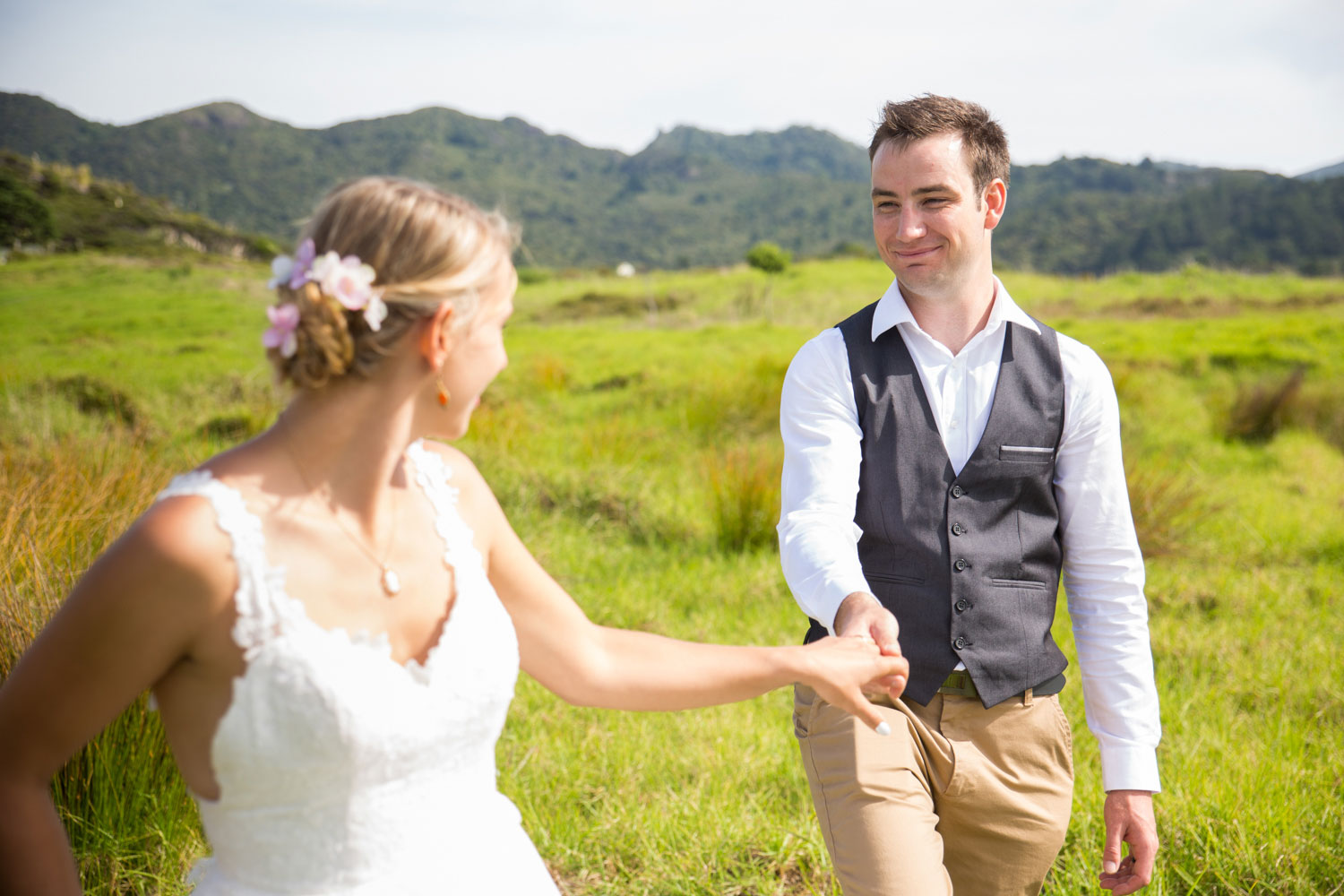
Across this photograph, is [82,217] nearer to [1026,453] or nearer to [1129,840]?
[1026,453]

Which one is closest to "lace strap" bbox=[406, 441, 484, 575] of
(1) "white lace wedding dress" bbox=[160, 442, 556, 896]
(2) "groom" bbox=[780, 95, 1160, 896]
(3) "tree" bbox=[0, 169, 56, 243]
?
(1) "white lace wedding dress" bbox=[160, 442, 556, 896]

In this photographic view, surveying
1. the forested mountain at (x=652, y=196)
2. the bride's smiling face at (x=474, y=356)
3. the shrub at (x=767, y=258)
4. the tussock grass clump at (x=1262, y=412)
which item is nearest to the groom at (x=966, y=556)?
the bride's smiling face at (x=474, y=356)

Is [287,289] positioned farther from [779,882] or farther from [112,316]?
[112,316]

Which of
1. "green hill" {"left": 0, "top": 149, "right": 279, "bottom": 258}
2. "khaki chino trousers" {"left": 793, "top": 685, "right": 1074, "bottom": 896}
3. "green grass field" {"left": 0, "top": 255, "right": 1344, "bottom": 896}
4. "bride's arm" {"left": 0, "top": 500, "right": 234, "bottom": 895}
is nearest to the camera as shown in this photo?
"bride's arm" {"left": 0, "top": 500, "right": 234, "bottom": 895}

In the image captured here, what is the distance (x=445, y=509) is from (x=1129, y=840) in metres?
2.06

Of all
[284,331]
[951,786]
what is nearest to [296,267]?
[284,331]

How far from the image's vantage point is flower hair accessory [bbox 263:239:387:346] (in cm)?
139

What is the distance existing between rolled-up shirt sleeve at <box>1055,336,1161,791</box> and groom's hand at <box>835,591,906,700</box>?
0.74m

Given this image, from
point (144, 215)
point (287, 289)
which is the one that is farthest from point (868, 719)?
point (144, 215)

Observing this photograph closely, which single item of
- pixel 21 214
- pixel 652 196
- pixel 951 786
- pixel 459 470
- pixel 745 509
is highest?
pixel 652 196

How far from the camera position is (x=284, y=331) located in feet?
4.72

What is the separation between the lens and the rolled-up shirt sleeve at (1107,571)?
247 centimetres

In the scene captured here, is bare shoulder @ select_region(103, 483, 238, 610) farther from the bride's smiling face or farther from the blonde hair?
the bride's smiling face

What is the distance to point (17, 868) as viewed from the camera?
133cm
